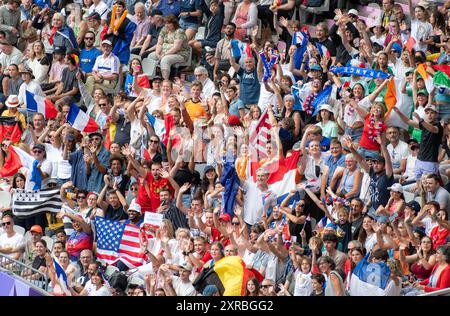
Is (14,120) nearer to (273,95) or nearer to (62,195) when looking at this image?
(62,195)

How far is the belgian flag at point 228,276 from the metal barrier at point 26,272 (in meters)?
2.23

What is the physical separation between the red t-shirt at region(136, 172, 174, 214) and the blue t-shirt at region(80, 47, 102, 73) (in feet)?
13.7

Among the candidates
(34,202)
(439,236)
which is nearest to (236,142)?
(34,202)

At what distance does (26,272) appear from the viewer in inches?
896

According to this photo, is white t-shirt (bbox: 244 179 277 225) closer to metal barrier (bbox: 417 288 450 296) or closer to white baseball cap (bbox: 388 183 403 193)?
white baseball cap (bbox: 388 183 403 193)

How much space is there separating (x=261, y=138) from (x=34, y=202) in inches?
133

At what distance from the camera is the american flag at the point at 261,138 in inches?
929

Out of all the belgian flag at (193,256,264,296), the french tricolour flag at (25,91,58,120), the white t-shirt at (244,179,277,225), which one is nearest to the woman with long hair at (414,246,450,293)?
the belgian flag at (193,256,264,296)

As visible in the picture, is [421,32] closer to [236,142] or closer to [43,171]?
[236,142]

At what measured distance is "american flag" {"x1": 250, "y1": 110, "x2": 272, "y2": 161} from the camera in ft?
77.4

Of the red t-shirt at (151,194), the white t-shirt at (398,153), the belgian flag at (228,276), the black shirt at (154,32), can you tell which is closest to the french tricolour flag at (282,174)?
the white t-shirt at (398,153)

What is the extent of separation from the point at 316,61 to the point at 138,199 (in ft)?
11.4

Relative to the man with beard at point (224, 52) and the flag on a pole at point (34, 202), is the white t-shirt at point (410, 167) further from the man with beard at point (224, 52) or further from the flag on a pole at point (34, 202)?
the flag on a pole at point (34, 202)
